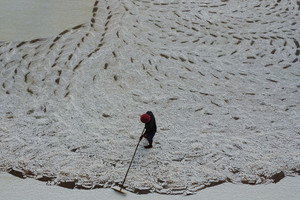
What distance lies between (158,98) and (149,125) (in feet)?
3.12

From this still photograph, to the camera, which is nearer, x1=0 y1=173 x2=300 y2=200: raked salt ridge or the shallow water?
x1=0 y1=173 x2=300 y2=200: raked salt ridge

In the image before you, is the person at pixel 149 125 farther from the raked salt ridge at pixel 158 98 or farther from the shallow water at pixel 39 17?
the shallow water at pixel 39 17

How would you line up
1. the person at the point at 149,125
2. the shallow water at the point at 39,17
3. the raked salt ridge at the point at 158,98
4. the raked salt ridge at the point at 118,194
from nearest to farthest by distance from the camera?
the raked salt ridge at the point at 118,194, the person at the point at 149,125, the raked salt ridge at the point at 158,98, the shallow water at the point at 39,17

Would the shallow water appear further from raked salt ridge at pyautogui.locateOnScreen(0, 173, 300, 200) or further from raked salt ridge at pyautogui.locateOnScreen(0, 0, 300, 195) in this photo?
raked salt ridge at pyautogui.locateOnScreen(0, 173, 300, 200)

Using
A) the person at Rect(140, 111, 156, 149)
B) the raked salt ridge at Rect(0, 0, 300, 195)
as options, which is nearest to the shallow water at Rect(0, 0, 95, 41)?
the raked salt ridge at Rect(0, 0, 300, 195)

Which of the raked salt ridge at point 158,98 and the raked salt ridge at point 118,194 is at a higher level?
the raked salt ridge at point 158,98

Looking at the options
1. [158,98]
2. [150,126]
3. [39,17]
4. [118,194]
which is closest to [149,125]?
[150,126]

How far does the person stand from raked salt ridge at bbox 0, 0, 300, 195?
7.6 inches

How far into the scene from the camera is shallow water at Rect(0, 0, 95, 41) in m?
5.11

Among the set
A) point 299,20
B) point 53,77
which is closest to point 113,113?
point 53,77

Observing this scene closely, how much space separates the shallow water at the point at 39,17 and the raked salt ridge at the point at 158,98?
0.57ft

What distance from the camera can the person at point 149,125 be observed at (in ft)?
10.3

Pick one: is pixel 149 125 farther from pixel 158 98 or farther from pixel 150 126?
pixel 158 98

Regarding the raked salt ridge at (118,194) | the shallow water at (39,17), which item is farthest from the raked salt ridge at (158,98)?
the shallow water at (39,17)
